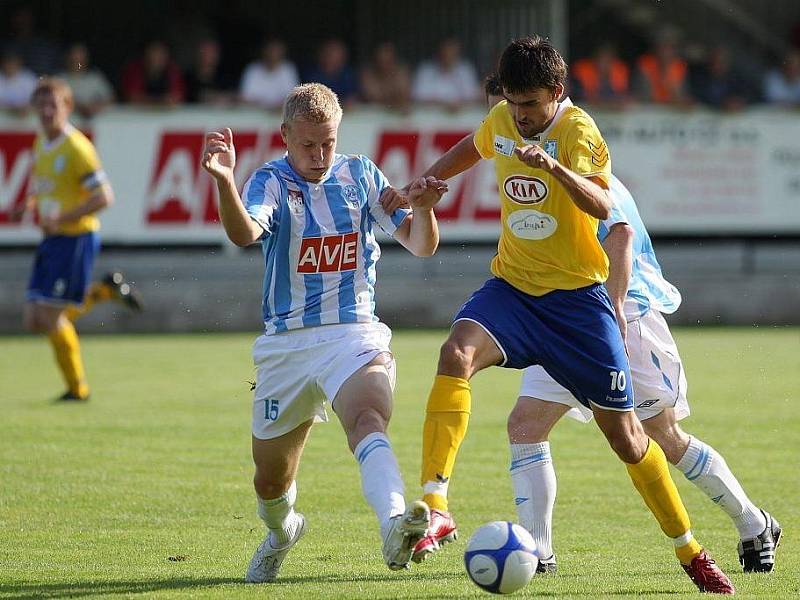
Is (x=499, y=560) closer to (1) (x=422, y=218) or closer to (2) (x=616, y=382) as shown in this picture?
(2) (x=616, y=382)

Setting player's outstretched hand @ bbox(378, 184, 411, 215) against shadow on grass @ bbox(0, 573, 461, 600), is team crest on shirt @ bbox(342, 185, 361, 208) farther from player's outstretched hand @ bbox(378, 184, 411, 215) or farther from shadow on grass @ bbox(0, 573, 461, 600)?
shadow on grass @ bbox(0, 573, 461, 600)

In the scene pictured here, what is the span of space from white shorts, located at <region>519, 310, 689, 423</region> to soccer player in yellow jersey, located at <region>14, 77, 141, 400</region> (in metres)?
6.47

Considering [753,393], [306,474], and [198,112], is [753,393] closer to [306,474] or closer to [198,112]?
[306,474]

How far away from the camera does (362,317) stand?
17.6 feet

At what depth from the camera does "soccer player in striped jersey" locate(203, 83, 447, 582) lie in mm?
5125

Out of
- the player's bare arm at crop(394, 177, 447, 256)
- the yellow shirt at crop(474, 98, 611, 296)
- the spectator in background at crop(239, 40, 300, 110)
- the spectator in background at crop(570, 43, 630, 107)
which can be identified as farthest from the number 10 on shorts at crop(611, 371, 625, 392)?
the spectator in background at crop(570, 43, 630, 107)

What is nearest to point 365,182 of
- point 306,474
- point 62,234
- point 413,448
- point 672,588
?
point 672,588

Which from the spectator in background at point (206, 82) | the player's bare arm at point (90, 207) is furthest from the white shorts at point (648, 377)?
the spectator in background at point (206, 82)

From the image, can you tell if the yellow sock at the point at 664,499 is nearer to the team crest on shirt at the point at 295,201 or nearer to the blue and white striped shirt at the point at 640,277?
the blue and white striped shirt at the point at 640,277

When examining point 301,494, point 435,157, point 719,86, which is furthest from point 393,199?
point 719,86

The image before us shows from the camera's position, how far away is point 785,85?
19531 millimetres

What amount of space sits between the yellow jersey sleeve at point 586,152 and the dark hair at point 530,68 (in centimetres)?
20

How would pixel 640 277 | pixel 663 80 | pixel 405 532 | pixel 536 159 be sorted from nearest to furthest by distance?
1. pixel 405 532
2. pixel 536 159
3. pixel 640 277
4. pixel 663 80

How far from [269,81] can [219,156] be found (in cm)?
1337
